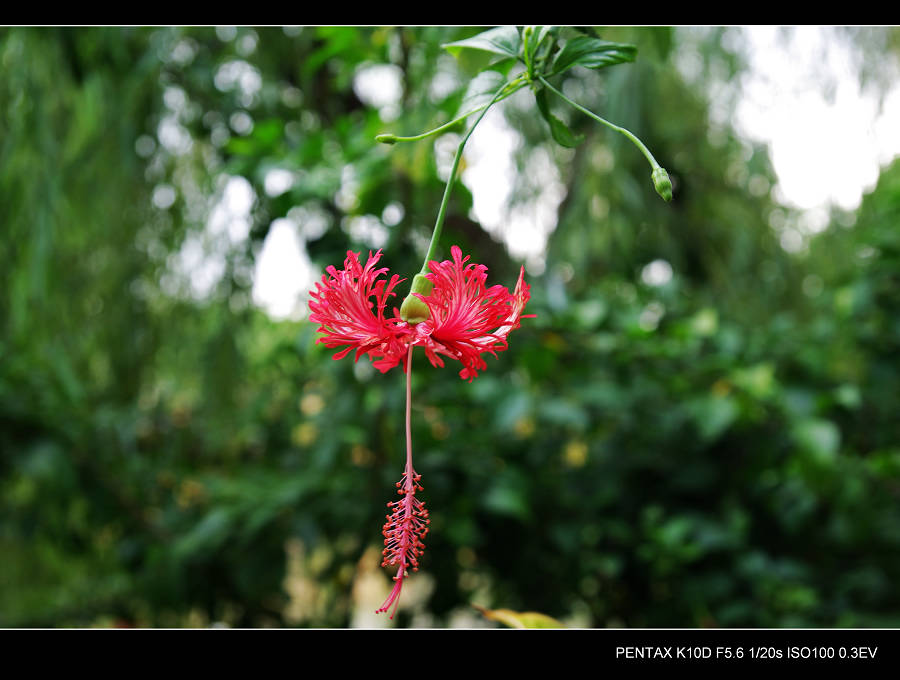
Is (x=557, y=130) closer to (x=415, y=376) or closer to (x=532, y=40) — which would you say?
(x=532, y=40)

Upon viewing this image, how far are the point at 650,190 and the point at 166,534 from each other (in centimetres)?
103

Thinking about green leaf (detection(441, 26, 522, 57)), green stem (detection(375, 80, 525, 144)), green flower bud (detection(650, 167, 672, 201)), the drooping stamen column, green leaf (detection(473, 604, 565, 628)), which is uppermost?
green leaf (detection(441, 26, 522, 57))

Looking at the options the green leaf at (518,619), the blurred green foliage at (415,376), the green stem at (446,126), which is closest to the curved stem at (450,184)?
the green stem at (446,126)

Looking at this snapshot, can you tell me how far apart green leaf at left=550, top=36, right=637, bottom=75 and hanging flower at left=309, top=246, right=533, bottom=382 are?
0.11 m

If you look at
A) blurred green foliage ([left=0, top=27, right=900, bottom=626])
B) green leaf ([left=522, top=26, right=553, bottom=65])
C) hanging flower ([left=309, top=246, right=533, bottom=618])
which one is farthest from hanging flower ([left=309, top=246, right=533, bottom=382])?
blurred green foliage ([left=0, top=27, right=900, bottom=626])

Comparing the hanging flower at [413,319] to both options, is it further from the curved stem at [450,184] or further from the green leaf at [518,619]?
the green leaf at [518,619]

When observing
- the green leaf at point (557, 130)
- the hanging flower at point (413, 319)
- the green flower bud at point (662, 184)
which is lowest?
A: the hanging flower at point (413, 319)

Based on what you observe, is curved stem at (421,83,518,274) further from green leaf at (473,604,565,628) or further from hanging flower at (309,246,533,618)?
green leaf at (473,604,565,628)

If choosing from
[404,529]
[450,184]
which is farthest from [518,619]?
[450,184]

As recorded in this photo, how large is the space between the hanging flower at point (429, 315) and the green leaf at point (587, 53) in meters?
0.11

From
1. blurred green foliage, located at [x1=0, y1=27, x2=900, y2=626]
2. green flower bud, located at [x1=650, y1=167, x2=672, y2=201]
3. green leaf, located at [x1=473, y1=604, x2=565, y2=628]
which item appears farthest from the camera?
blurred green foliage, located at [x1=0, y1=27, x2=900, y2=626]

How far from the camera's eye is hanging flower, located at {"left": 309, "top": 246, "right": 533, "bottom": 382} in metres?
0.31

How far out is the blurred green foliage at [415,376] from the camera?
897mm

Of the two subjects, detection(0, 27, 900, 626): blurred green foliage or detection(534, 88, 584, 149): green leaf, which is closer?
detection(534, 88, 584, 149): green leaf
